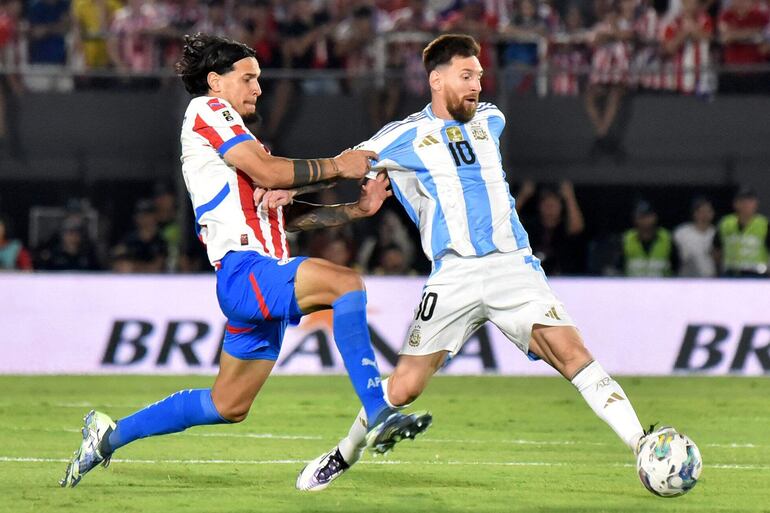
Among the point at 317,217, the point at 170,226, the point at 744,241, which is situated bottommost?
the point at 744,241

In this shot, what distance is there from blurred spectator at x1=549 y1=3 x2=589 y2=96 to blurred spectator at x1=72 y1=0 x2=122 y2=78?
5.23m

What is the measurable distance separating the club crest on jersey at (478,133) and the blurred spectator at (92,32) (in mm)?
10262

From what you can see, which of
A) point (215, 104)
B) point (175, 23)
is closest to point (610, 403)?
point (215, 104)

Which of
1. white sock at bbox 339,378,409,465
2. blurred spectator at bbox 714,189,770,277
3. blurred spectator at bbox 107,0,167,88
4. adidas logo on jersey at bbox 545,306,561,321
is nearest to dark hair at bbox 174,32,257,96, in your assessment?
white sock at bbox 339,378,409,465

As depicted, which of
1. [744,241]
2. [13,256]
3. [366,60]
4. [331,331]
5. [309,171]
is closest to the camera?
[309,171]

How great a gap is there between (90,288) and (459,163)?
8.00 metres

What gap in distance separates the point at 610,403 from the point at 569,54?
10.3 m

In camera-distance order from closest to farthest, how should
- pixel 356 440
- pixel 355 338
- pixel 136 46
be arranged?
pixel 355 338 < pixel 356 440 < pixel 136 46

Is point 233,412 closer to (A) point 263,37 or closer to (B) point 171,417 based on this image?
(B) point 171,417

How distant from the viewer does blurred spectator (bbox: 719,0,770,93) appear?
16.1 metres

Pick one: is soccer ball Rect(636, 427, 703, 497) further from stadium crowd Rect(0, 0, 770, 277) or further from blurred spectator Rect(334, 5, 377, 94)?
blurred spectator Rect(334, 5, 377, 94)

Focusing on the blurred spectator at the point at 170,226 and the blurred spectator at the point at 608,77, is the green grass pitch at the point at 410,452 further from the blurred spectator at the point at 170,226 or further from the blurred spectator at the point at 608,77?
the blurred spectator at the point at 608,77

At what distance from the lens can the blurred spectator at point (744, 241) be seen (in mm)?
15273

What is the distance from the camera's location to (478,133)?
7.42 m
